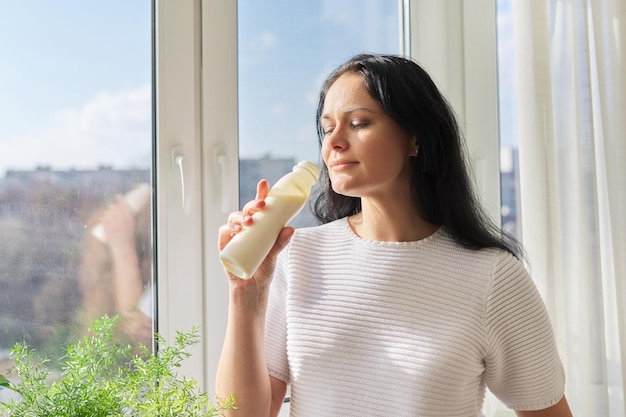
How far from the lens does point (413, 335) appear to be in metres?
1.14

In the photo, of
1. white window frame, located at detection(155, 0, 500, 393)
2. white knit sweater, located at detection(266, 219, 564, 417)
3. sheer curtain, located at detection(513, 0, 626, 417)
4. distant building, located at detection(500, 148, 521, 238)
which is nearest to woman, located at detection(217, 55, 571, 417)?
white knit sweater, located at detection(266, 219, 564, 417)

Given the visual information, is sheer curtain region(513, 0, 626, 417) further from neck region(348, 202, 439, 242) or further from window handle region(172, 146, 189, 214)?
window handle region(172, 146, 189, 214)

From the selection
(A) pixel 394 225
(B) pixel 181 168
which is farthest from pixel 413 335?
(B) pixel 181 168

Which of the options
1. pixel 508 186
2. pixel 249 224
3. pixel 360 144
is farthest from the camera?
pixel 508 186

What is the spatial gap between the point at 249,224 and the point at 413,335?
32 centimetres

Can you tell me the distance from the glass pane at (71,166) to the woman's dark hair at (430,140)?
0.44 metres

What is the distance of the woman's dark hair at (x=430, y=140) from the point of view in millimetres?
1134

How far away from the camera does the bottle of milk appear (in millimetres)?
983

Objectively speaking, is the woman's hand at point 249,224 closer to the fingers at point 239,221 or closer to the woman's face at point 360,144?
the fingers at point 239,221

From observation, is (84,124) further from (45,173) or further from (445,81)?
(445,81)

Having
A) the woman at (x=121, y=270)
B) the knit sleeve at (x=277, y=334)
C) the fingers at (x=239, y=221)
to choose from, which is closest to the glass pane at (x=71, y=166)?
the woman at (x=121, y=270)

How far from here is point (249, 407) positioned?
1.13m

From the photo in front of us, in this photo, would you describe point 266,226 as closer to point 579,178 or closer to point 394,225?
point 394,225

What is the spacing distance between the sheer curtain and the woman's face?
2.02ft
